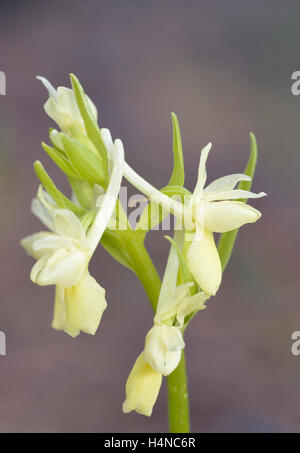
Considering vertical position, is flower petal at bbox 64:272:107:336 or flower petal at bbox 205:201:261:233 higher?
flower petal at bbox 205:201:261:233

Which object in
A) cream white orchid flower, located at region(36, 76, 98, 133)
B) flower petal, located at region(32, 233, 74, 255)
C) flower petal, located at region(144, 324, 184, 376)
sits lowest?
flower petal, located at region(144, 324, 184, 376)

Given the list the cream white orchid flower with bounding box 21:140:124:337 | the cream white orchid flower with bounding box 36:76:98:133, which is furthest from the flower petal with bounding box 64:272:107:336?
the cream white orchid flower with bounding box 36:76:98:133

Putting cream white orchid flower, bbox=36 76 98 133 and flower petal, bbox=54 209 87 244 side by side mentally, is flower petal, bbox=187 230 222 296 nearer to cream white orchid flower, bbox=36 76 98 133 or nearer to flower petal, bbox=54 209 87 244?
flower petal, bbox=54 209 87 244

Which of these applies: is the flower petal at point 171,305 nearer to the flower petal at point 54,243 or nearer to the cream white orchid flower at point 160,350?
the cream white orchid flower at point 160,350

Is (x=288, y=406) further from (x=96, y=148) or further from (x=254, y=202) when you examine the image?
(x=96, y=148)

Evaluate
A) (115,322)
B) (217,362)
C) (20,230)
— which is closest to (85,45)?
(20,230)

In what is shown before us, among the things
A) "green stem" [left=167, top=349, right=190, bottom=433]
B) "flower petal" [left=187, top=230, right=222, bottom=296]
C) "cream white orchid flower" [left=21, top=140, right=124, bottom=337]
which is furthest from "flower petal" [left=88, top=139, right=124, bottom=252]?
"green stem" [left=167, top=349, right=190, bottom=433]

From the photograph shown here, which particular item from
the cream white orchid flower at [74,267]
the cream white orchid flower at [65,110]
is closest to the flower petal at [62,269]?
the cream white orchid flower at [74,267]

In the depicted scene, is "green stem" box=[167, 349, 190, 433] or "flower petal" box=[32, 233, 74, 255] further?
"green stem" box=[167, 349, 190, 433]

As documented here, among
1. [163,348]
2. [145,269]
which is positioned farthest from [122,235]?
[163,348]
